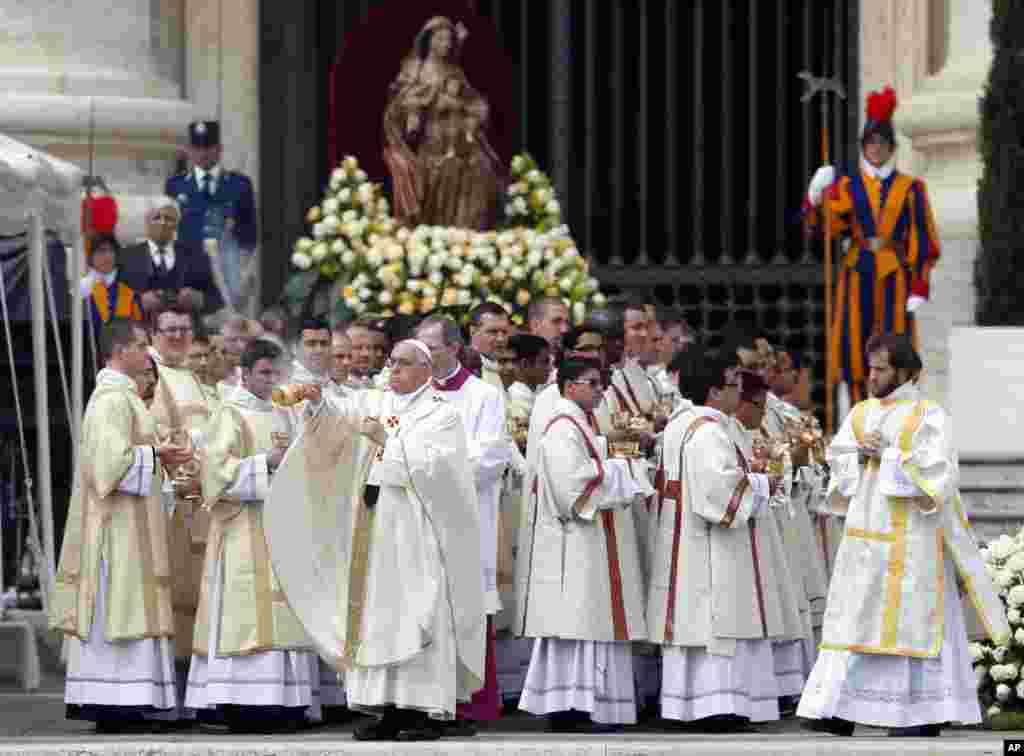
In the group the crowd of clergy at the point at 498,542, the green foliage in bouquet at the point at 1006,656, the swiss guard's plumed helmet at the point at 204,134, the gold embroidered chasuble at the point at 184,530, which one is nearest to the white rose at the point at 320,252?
the swiss guard's plumed helmet at the point at 204,134

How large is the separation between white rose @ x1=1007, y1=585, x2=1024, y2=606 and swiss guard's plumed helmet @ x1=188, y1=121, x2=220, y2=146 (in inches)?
268

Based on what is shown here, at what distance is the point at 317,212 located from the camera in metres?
18.7

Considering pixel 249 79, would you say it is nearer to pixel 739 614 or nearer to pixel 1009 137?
pixel 1009 137

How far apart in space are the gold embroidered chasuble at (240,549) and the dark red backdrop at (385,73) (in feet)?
22.4

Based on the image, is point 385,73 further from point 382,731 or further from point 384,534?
point 382,731

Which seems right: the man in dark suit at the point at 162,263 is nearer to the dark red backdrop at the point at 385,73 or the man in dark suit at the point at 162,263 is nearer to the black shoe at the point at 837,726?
the dark red backdrop at the point at 385,73

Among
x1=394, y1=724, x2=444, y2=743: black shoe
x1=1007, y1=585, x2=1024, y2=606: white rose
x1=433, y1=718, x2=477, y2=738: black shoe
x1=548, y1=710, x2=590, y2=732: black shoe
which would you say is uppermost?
x1=1007, y1=585, x2=1024, y2=606: white rose

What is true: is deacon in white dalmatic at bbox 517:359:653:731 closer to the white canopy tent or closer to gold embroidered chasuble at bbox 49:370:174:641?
gold embroidered chasuble at bbox 49:370:174:641

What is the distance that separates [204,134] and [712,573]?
6205 millimetres

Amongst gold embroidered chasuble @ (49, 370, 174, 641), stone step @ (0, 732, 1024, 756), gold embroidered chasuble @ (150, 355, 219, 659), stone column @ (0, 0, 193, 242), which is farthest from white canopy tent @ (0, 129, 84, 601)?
stone column @ (0, 0, 193, 242)

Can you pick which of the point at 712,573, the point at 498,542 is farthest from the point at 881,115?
the point at 712,573

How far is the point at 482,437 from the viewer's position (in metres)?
13.6

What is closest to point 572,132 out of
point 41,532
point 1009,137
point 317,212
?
point 317,212

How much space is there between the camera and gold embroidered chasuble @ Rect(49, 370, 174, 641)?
1341 centimetres
